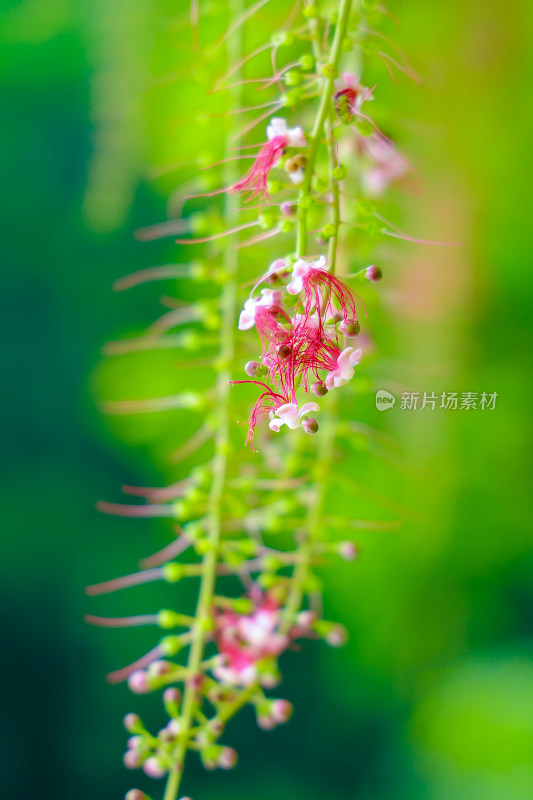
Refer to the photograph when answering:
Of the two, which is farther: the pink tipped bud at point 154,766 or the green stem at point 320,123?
the pink tipped bud at point 154,766

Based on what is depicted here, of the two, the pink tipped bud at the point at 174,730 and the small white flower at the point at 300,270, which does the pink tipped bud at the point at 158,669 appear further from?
the small white flower at the point at 300,270

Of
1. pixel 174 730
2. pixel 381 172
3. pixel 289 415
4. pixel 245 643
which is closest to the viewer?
pixel 289 415

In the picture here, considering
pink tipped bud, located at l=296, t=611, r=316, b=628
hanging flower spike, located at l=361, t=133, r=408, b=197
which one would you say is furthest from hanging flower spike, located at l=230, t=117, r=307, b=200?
pink tipped bud, located at l=296, t=611, r=316, b=628

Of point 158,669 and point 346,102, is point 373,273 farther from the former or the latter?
point 158,669

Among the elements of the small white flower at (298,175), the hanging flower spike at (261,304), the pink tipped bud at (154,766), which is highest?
the small white flower at (298,175)

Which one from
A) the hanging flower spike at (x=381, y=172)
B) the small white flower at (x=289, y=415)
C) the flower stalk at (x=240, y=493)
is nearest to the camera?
the small white flower at (x=289, y=415)

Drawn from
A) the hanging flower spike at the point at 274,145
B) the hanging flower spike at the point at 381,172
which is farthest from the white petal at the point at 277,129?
the hanging flower spike at the point at 381,172

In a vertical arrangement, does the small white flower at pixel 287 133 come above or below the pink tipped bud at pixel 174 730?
above

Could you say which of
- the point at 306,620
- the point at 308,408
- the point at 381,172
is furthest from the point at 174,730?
the point at 381,172
